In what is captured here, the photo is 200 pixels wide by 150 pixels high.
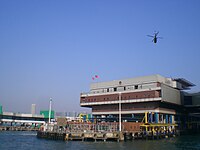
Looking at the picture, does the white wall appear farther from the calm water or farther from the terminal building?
the calm water

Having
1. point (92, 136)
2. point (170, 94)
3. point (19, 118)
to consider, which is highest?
point (170, 94)

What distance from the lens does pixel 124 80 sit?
4331 inches

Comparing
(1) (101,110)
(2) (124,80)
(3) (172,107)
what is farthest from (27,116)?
(3) (172,107)

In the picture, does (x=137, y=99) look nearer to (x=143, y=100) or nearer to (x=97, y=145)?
(x=143, y=100)

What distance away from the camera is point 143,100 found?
325 ft

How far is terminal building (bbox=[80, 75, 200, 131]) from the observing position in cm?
9850

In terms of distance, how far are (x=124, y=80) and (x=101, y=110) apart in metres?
17.4

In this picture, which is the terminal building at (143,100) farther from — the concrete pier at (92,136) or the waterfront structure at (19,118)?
the waterfront structure at (19,118)

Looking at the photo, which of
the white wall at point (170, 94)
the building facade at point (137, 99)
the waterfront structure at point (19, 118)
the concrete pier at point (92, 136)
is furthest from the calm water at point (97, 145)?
the waterfront structure at point (19, 118)

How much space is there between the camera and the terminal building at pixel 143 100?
98.5 m

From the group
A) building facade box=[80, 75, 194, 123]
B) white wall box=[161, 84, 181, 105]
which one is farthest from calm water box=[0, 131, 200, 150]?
white wall box=[161, 84, 181, 105]

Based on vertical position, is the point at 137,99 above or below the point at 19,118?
above

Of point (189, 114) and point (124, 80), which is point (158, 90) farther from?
point (189, 114)

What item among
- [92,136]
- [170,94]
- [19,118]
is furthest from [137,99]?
[19,118]
